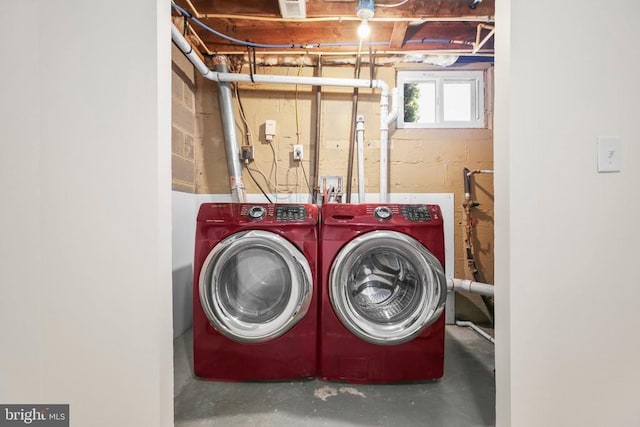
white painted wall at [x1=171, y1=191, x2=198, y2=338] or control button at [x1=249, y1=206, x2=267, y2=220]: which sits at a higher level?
control button at [x1=249, y1=206, x2=267, y2=220]

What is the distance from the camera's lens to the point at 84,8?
0.94 metres

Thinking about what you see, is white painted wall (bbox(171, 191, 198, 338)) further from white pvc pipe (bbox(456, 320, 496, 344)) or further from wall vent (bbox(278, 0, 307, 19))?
A: white pvc pipe (bbox(456, 320, 496, 344))

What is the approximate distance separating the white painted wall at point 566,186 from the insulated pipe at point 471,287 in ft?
3.11

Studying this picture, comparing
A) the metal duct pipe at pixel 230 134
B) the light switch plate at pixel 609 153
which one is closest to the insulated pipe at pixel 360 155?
the metal duct pipe at pixel 230 134

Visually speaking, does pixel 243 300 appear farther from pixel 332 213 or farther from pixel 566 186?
pixel 566 186

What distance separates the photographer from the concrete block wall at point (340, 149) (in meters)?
2.42

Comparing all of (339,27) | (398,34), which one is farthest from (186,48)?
(398,34)

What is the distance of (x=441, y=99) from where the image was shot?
2.47 m

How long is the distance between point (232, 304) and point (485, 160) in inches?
83.1

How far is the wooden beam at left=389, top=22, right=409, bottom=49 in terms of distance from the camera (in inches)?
78.6

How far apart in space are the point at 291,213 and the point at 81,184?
0.91m

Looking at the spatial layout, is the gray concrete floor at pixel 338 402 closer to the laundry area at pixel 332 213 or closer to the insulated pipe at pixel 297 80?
the laundry area at pixel 332 213

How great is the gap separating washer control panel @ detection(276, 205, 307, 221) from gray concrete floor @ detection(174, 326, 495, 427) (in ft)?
2.80

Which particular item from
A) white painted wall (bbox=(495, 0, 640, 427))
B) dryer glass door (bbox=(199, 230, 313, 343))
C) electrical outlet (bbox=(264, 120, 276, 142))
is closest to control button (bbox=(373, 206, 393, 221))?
dryer glass door (bbox=(199, 230, 313, 343))
